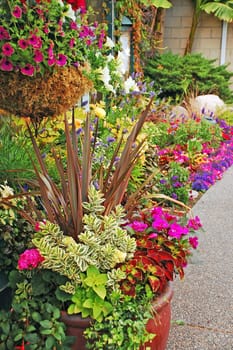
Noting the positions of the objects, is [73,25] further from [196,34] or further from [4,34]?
[196,34]

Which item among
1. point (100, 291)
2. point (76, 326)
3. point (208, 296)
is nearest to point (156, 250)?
point (100, 291)

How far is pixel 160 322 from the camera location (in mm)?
2004

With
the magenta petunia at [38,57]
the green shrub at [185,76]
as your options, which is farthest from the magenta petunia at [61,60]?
the green shrub at [185,76]

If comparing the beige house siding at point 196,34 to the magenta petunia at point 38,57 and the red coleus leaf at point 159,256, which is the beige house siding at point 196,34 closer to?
the magenta petunia at point 38,57

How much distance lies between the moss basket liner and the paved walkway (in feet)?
4.35

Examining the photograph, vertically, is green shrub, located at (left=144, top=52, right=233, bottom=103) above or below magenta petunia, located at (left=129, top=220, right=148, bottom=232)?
below

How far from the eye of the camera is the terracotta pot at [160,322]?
1978mm

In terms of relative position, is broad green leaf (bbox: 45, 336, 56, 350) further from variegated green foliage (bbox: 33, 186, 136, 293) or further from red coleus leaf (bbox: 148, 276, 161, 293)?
red coleus leaf (bbox: 148, 276, 161, 293)

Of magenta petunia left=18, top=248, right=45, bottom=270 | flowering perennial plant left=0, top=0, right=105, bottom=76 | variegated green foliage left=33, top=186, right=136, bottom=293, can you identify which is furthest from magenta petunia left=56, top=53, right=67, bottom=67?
magenta petunia left=18, top=248, right=45, bottom=270

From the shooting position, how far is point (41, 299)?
1.96 meters

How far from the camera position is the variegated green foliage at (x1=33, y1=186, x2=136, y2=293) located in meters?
1.90

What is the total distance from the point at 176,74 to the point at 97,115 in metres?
5.66

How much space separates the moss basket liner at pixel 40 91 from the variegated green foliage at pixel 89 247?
82 cm

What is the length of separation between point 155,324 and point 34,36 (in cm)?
158
